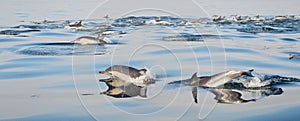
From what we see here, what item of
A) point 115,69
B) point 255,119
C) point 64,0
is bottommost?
point 255,119

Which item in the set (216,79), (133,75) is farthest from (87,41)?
(216,79)

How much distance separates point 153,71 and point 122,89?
1.80 meters

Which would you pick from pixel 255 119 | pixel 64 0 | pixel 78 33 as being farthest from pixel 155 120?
pixel 64 0

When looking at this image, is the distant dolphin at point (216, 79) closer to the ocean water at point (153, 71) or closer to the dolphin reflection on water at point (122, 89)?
the ocean water at point (153, 71)

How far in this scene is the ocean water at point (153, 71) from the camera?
Result: 6391 mm

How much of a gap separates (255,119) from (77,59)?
588 cm

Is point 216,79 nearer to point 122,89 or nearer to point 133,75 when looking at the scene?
point 133,75

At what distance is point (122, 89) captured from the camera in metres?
7.59

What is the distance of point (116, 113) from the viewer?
6.28 m

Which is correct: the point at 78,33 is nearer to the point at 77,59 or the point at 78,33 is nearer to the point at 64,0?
the point at 77,59

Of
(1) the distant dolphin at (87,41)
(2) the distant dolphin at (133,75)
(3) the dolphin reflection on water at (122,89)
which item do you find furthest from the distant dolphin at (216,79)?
(1) the distant dolphin at (87,41)

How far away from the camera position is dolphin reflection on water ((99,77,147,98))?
23.8 ft

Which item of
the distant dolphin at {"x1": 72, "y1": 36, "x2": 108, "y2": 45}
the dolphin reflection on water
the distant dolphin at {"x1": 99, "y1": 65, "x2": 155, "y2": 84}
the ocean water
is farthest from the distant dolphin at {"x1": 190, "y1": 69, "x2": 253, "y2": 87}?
the distant dolphin at {"x1": 72, "y1": 36, "x2": 108, "y2": 45}

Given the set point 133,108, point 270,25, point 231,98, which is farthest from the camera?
point 270,25
